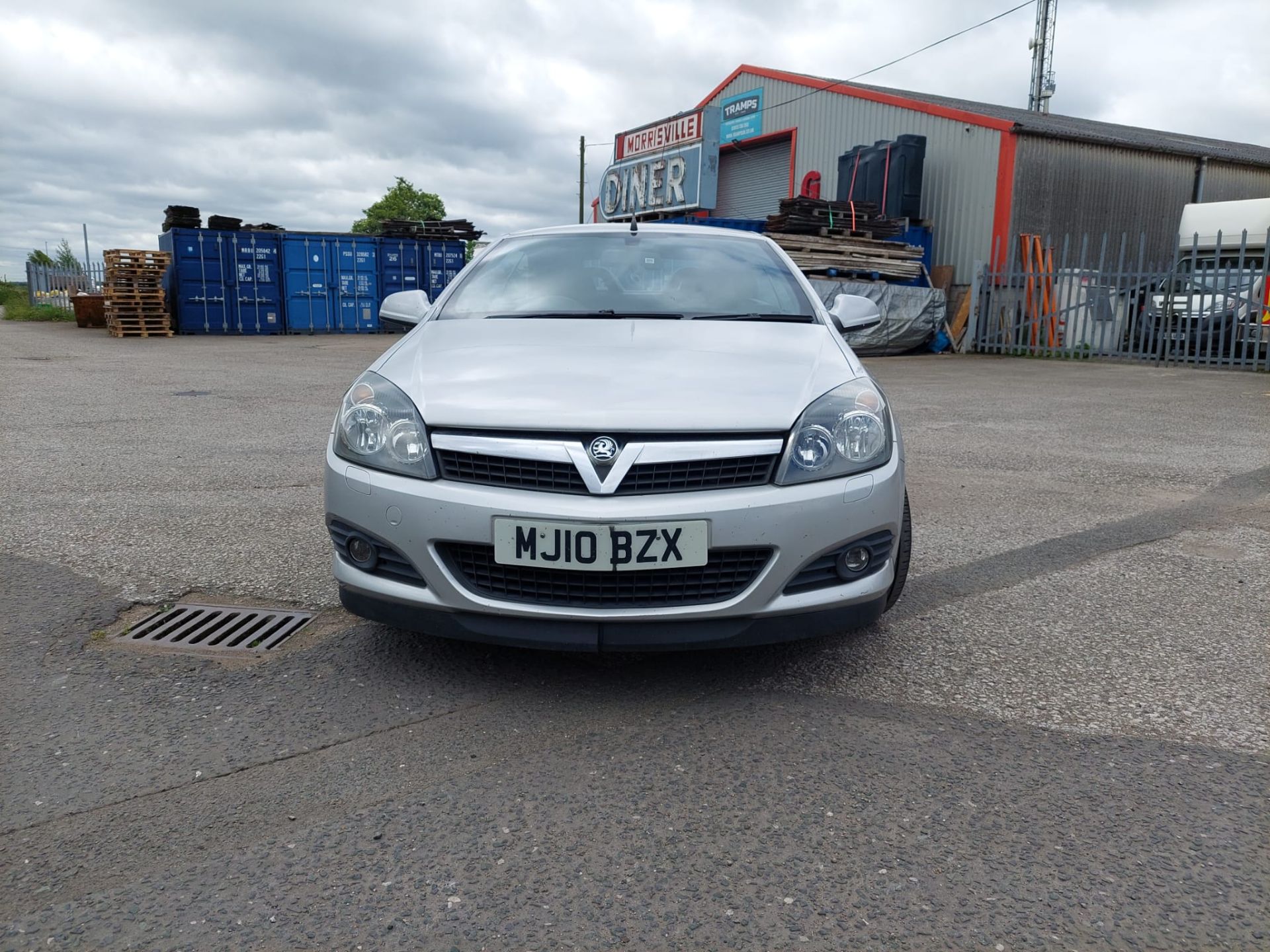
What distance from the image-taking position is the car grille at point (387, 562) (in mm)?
2723

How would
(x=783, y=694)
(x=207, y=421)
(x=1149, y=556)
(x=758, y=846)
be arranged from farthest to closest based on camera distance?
1. (x=207, y=421)
2. (x=1149, y=556)
3. (x=783, y=694)
4. (x=758, y=846)

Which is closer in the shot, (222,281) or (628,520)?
(628,520)

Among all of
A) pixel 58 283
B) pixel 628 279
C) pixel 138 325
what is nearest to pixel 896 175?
pixel 138 325

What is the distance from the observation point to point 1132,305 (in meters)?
16.5

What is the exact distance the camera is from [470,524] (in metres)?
2.59

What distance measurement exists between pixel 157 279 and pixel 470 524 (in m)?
21.9

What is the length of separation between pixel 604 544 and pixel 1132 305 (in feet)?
54.5

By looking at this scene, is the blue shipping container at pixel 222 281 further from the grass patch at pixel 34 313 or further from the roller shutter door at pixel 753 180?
the roller shutter door at pixel 753 180

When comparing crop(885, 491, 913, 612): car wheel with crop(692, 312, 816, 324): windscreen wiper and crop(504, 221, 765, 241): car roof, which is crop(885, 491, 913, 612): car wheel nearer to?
crop(692, 312, 816, 324): windscreen wiper

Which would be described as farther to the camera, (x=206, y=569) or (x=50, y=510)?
(x=50, y=510)

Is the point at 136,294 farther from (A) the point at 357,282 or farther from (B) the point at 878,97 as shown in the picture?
(B) the point at 878,97

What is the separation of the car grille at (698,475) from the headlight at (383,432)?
0.56 meters

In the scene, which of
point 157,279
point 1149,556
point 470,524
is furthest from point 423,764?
point 157,279

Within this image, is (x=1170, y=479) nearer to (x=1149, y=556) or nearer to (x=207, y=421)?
(x=1149, y=556)
